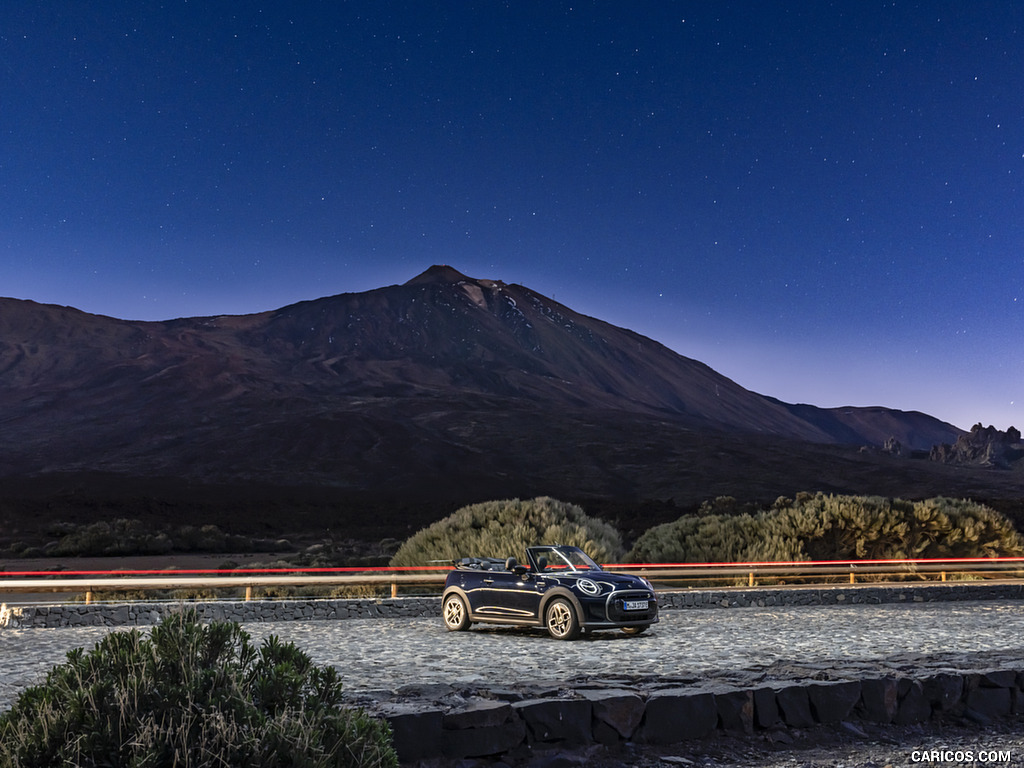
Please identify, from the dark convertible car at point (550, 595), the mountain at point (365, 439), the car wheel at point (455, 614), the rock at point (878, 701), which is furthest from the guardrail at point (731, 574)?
the mountain at point (365, 439)

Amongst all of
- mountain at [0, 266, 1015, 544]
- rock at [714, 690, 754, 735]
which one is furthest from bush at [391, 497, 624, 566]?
mountain at [0, 266, 1015, 544]

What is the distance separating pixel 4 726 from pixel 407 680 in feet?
16.0

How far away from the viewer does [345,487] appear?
106 meters

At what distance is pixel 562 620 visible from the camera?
1458cm

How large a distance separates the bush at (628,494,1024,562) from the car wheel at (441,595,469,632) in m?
10.6

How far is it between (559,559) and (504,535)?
26.5ft

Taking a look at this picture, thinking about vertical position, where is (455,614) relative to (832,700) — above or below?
below

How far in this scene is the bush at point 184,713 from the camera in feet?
16.5

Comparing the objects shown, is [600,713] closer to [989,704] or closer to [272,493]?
[989,704]

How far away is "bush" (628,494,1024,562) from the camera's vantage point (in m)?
24.8

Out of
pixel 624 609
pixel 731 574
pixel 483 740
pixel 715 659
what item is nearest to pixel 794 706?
pixel 483 740

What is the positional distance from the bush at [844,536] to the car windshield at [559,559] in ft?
31.8

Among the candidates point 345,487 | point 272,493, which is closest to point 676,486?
point 345,487

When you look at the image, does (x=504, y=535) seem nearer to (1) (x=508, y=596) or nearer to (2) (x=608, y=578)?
(1) (x=508, y=596)
